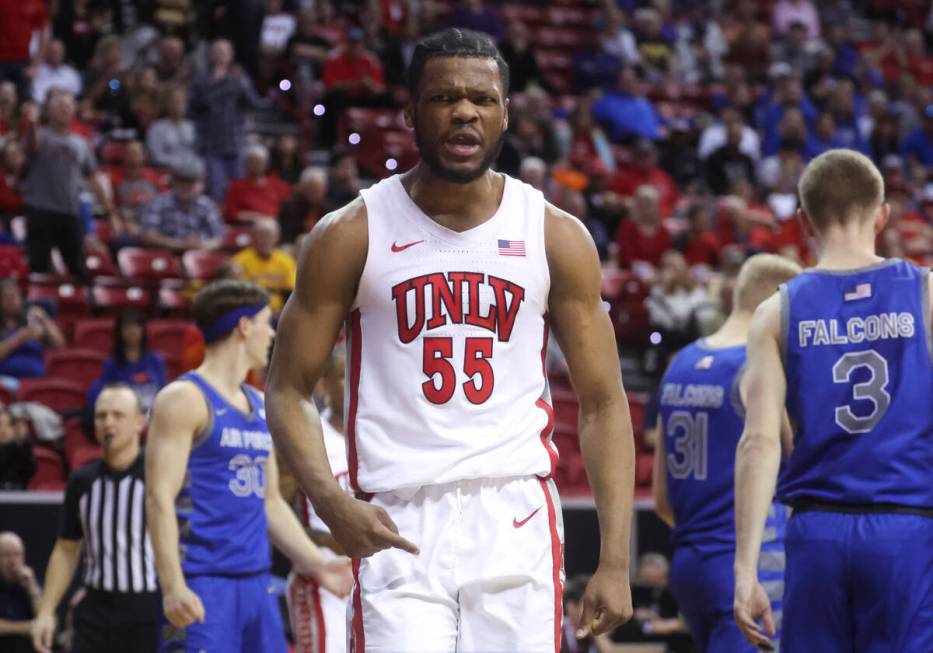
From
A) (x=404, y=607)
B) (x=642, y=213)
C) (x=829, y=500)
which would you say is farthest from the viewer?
(x=642, y=213)

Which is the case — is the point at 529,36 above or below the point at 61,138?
above

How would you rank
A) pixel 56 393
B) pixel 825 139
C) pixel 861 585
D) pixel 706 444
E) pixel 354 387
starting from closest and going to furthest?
pixel 354 387
pixel 861 585
pixel 706 444
pixel 56 393
pixel 825 139

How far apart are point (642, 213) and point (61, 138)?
5.70 m

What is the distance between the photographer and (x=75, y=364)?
38.3 ft

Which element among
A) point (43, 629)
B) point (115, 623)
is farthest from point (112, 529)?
point (43, 629)

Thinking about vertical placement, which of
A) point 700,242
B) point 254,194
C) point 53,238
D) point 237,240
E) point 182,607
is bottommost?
point 182,607

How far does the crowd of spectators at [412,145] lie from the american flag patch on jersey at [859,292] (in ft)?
19.5

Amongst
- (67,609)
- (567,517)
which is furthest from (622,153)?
(67,609)

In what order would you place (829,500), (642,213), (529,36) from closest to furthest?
1. (829,500)
2. (642,213)
3. (529,36)

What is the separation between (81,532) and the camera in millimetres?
7160

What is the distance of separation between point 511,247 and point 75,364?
870cm

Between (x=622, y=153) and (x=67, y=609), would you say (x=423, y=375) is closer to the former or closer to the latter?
(x=67, y=609)

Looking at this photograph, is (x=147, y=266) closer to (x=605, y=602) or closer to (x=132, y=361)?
(x=132, y=361)

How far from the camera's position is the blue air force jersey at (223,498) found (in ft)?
19.2
